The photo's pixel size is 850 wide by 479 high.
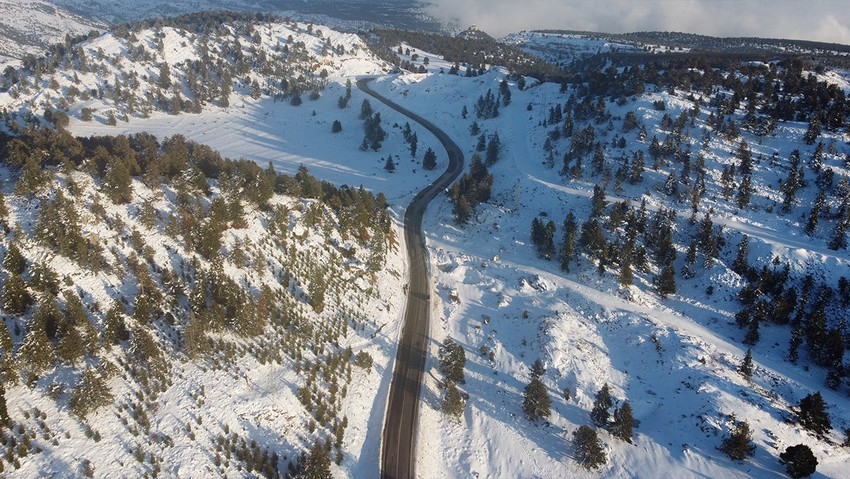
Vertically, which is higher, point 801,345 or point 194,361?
point 801,345

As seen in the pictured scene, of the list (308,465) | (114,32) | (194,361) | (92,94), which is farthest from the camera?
(114,32)

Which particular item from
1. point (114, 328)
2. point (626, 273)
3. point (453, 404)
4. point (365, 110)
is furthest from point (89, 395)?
point (365, 110)

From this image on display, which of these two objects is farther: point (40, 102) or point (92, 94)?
point (92, 94)

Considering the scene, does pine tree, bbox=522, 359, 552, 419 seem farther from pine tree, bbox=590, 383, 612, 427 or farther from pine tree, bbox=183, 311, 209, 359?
pine tree, bbox=183, 311, 209, 359

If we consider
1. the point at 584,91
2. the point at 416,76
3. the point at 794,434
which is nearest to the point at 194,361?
the point at 794,434

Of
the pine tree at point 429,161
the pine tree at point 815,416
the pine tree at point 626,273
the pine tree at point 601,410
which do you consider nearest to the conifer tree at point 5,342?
the pine tree at point 601,410

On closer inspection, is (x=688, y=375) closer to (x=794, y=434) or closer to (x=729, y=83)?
(x=794, y=434)
